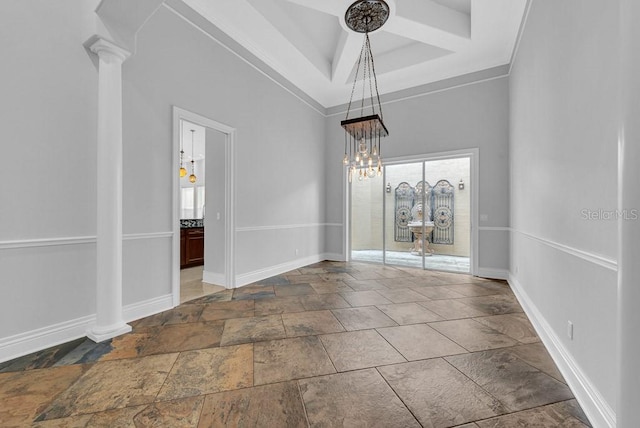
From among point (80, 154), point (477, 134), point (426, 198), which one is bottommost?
point (426, 198)

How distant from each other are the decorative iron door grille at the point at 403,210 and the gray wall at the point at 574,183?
2.56m

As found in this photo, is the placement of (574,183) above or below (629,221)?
above

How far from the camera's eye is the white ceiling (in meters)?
3.76

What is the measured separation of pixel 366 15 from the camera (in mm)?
3760

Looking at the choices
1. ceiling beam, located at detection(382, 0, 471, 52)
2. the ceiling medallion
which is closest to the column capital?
the ceiling medallion

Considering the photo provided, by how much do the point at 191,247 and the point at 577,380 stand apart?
240 inches

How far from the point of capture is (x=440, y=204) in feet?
18.1

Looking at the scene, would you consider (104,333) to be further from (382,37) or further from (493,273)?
(382,37)

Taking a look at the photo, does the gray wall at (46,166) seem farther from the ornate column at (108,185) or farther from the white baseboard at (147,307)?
the white baseboard at (147,307)

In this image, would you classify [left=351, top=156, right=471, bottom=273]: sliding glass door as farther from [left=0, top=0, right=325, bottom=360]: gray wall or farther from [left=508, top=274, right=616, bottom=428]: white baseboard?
[left=0, top=0, right=325, bottom=360]: gray wall

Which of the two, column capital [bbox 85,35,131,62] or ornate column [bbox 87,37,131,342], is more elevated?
column capital [bbox 85,35,131,62]

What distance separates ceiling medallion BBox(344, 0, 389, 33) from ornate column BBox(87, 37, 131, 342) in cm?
282

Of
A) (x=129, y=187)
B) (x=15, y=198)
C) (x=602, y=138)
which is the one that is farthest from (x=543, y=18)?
(x=15, y=198)

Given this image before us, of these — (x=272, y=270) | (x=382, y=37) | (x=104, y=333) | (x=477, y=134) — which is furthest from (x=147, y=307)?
(x=477, y=134)
